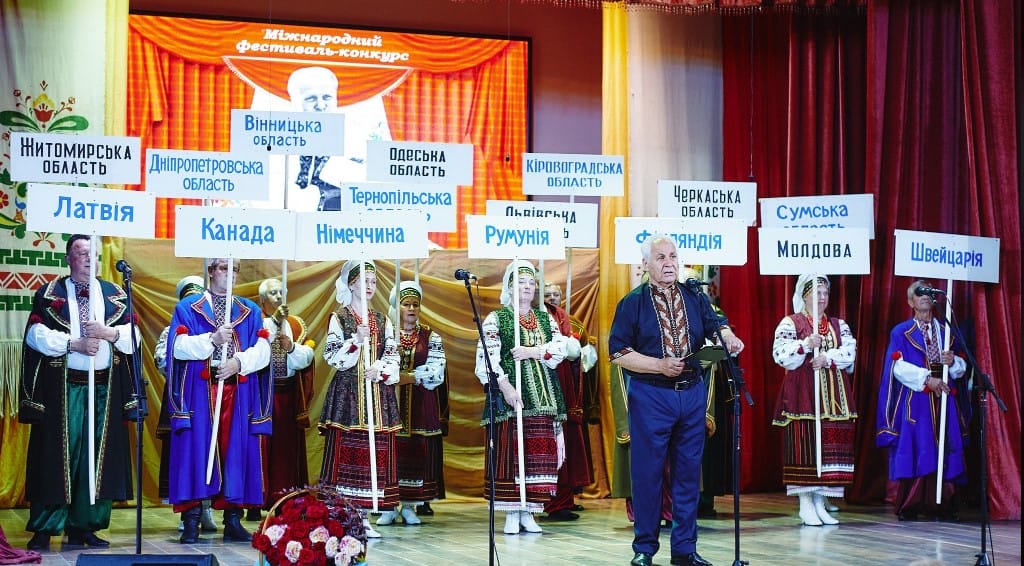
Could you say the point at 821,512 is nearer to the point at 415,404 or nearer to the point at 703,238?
the point at 703,238

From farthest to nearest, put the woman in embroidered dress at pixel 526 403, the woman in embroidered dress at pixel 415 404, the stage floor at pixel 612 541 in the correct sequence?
the woman in embroidered dress at pixel 415 404 < the woman in embroidered dress at pixel 526 403 < the stage floor at pixel 612 541

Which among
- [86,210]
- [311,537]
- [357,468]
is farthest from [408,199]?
[311,537]

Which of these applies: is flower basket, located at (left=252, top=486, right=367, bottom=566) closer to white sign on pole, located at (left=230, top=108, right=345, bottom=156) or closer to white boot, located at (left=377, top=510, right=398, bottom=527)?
white boot, located at (left=377, top=510, right=398, bottom=527)

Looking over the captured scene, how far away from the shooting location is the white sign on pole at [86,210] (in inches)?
248

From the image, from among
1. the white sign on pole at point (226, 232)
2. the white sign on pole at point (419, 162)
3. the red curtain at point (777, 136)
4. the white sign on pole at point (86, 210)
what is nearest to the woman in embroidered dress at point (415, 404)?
the white sign on pole at point (419, 162)

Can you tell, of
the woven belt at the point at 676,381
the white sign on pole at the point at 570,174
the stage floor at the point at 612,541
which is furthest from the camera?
the white sign on pole at the point at 570,174

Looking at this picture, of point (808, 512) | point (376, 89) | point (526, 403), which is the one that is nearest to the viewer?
point (526, 403)

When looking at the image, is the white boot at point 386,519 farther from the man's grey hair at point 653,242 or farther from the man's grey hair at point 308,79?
the man's grey hair at point 308,79

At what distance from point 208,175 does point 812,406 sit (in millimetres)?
3826

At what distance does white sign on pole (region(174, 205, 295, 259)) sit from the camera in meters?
6.66

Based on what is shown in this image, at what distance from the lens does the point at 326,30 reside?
988cm

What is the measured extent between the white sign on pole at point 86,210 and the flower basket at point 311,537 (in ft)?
8.24

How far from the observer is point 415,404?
305 inches

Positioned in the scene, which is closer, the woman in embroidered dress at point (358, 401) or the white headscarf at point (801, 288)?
the woman in embroidered dress at point (358, 401)
